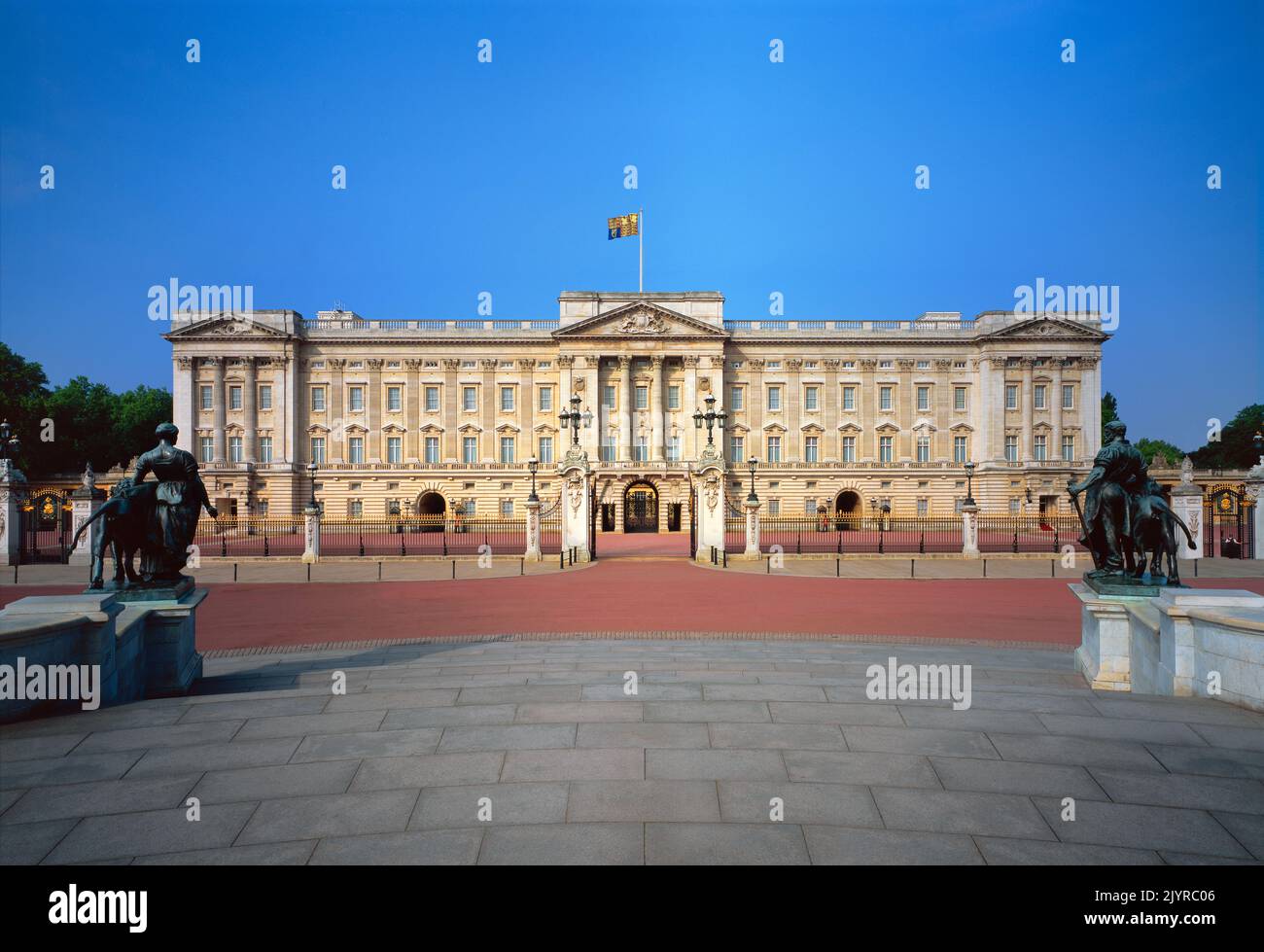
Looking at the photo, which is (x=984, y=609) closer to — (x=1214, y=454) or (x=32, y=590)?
(x=32, y=590)

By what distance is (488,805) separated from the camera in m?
4.33

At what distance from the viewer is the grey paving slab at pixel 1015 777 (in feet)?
15.2

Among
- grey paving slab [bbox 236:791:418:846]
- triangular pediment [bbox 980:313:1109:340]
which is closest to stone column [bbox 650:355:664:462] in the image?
triangular pediment [bbox 980:313:1109:340]

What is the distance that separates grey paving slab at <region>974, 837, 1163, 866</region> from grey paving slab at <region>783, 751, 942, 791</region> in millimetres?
751

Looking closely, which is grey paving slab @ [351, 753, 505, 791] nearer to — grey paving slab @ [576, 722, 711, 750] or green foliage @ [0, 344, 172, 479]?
grey paving slab @ [576, 722, 711, 750]

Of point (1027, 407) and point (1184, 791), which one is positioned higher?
point (1027, 407)

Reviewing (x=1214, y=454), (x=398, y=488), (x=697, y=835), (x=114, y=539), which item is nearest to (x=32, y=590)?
(x=114, y=539)

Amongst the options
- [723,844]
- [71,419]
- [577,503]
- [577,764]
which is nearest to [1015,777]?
[723,844]

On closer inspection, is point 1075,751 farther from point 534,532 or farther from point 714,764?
point 534,532

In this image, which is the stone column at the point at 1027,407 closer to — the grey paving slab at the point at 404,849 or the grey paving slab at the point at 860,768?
the grey paving slab at the point at 860,768

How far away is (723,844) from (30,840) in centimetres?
384

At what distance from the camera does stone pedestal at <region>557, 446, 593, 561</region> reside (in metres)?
27.9

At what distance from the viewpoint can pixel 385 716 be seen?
627cm

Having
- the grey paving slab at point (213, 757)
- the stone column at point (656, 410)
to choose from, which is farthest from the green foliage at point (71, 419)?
the grey paving slab at point (213, 757)
